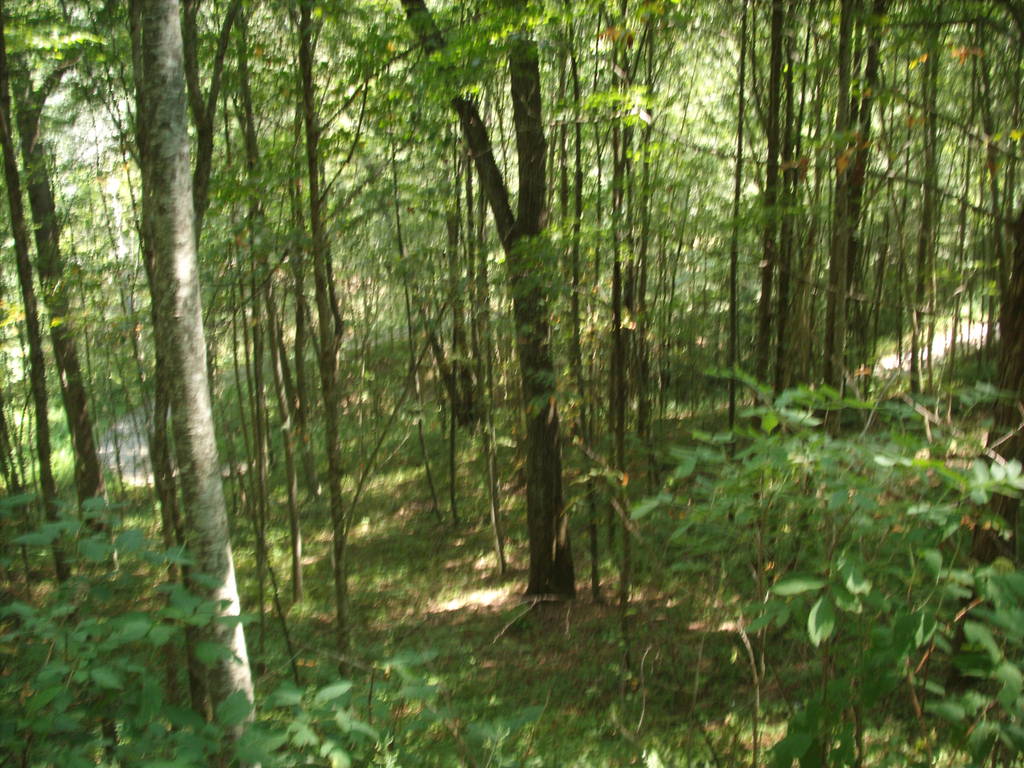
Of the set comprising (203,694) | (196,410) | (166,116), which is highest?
(166,116)

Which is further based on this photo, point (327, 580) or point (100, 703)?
point (327, 580)

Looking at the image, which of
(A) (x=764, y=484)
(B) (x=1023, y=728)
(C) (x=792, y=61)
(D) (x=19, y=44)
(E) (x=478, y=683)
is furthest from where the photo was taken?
(E) (x=478, y=683)

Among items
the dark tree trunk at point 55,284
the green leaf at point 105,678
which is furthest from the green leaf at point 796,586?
the dark tree trunk at point 55,284

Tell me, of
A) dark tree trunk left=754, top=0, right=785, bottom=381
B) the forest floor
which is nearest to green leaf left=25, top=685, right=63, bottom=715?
the forest floor

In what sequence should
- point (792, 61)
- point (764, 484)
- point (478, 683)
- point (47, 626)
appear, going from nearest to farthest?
point (47, 626)
point (764, 484)
point (792, 61)
point (478, 683)

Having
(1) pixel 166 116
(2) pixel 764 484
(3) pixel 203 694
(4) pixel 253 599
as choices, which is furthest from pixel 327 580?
(2) pixel 764 484

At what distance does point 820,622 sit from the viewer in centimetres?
183

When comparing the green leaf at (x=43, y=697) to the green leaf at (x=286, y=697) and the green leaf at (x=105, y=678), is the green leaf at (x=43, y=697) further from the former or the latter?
the green leaf at (x=286, y=697)

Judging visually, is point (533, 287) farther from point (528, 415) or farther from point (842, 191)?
point (842, 191)

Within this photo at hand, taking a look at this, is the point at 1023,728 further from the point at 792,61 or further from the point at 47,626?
the point at 792,61

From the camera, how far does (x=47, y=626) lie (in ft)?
7.30

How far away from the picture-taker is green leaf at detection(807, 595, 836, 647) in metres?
1.81

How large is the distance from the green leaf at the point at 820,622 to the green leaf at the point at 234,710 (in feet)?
5.11

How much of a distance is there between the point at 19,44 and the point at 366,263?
5.31m
